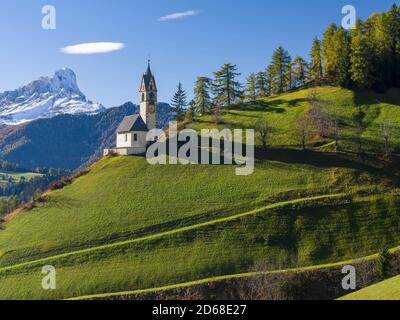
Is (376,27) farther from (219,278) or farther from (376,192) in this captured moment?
(219,278)

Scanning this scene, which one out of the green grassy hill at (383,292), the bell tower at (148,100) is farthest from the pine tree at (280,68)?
the green grassy hill at (383,292)

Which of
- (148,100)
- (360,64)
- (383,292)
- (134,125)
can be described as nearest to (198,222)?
(134,125)

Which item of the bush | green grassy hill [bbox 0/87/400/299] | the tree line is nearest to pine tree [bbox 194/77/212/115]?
the tree line

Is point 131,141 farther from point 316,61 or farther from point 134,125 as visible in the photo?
point 316,61

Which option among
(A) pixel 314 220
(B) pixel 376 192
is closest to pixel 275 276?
(A) pixel 314 220

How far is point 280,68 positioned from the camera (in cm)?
13012

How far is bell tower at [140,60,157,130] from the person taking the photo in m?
118

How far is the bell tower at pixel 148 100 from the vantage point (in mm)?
117938

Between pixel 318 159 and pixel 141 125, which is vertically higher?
pixel 141 125

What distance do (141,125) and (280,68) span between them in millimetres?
41326

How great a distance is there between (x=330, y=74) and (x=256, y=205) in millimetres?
56743

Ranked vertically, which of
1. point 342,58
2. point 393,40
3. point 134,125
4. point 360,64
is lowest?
point 134,125

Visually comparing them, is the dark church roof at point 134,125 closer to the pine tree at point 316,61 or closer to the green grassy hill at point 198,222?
the green grassy hill at point 198,222

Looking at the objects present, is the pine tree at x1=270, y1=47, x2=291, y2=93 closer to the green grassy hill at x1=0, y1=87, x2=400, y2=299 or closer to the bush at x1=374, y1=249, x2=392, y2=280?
the green grassy hill at x1=0, y1=87, x2=400, y2=299
